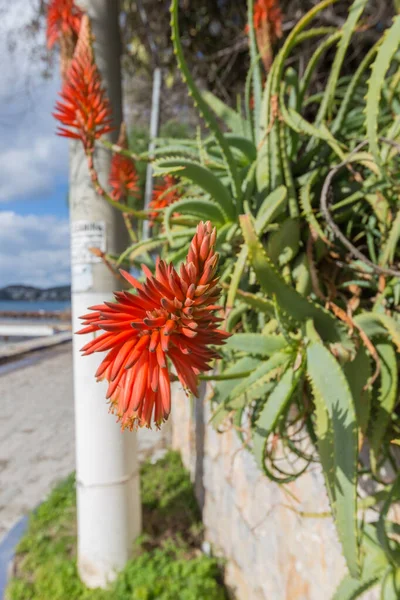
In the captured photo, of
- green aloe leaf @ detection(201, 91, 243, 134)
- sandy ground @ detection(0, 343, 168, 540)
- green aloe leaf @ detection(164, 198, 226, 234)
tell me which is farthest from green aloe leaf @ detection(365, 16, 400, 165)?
sandy ground @ detection(0, 343, 168, 540)

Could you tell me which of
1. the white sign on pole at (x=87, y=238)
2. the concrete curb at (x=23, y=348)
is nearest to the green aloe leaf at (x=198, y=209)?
the white sign on pole at (x=87, y=238)

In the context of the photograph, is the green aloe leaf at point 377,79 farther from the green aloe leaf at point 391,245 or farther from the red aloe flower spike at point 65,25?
the red aloe flower spike at point 65,25

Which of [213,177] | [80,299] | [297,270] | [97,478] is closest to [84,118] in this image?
[213,177]

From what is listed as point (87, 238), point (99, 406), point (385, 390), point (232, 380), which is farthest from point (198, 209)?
point (99, 406)

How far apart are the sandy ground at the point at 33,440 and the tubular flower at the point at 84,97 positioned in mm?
2351

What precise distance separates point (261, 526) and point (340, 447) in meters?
0.94

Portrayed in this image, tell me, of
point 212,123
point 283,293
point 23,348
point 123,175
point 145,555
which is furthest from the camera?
point 23,348

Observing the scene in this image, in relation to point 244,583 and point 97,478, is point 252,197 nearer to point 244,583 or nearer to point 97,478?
point 97,478

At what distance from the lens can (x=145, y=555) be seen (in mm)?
1696

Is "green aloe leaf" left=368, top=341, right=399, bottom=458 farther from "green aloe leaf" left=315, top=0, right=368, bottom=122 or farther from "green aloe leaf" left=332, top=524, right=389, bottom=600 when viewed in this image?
"green aloe leaf" left=315, top=0, right=368, bottom=122

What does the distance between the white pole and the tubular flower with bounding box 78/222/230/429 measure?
99 centimetres

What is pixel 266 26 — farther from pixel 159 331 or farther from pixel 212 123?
pixel 159 331

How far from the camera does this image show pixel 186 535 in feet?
6.36

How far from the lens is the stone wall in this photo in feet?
3.10
